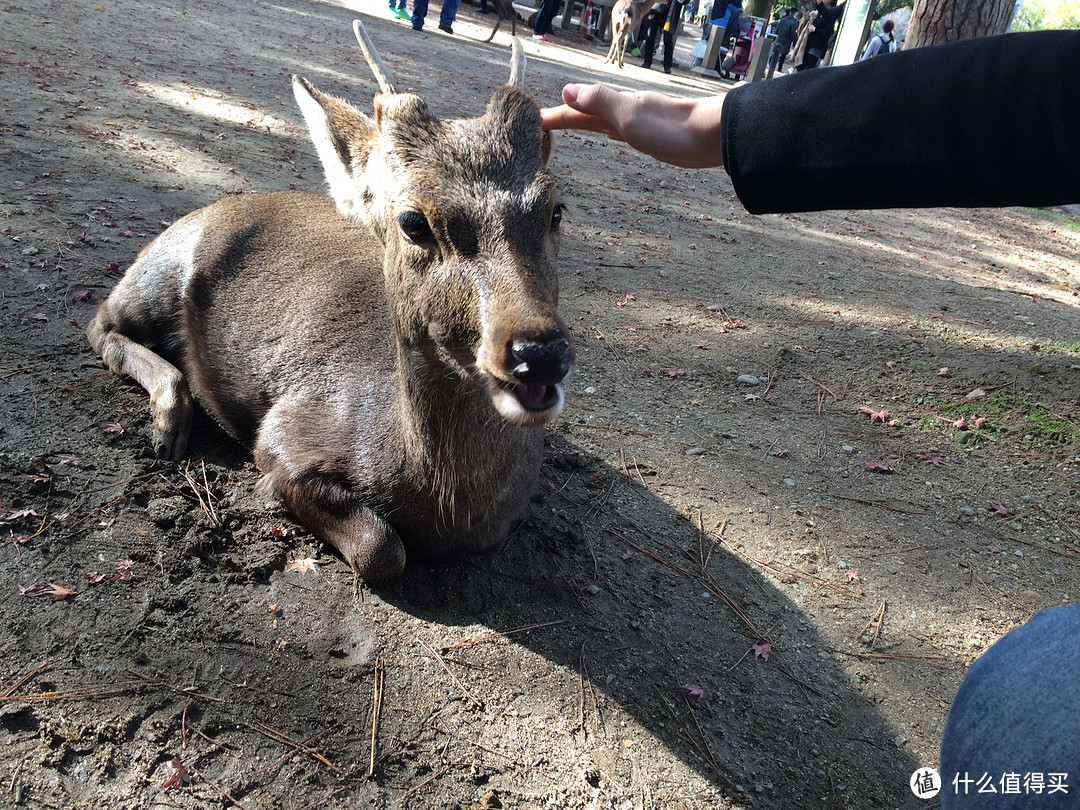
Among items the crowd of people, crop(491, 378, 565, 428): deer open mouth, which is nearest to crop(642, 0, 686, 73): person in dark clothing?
the crowd of people

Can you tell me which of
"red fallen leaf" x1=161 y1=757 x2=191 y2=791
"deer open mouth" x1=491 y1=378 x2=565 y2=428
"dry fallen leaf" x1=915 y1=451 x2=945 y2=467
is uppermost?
"deer open mouth" x1=491 y1=378 x2=565 y2=428

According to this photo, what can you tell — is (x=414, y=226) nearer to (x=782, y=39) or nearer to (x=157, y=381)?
(x=157, y=381)

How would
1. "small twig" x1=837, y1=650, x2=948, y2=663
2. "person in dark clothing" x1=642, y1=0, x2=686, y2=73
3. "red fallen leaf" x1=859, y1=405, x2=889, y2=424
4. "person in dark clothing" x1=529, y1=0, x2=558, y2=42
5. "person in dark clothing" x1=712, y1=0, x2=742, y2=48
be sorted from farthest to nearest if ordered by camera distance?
"person in dark clothing" x1=712, y1=0, x2=742, y2=48 < "person in dark clothing" x1=529, y1=0, x2=558, y2=42 < "person in dark clothing" x1=642, y1=0, x2=686, y2=73 < "red fallen leaf" x1=859, y1=405, x2=889, y2=424 < "small twig" x1=837, y1=650, x2=948, y2=663

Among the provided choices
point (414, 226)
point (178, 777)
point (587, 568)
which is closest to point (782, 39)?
point (587, 568)

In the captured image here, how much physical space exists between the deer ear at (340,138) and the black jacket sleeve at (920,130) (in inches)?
71.5

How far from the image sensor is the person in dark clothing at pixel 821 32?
2397cm

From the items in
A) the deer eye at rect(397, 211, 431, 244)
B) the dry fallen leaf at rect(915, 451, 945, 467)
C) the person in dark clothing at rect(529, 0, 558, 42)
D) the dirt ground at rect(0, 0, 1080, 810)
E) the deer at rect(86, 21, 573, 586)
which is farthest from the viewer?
the person in dark clothing at rect(529, 0, 558, 42)

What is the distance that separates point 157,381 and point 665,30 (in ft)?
77.4

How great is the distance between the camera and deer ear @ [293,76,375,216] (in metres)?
3.75

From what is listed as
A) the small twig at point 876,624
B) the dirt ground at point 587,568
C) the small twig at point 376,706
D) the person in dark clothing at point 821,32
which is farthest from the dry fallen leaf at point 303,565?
the person in dark clothing at point 821,32

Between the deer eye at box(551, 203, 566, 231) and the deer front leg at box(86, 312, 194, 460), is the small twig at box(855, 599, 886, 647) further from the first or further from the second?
the deer front leg at box(86, 312, 194, 460)

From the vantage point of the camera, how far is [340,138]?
378 cm

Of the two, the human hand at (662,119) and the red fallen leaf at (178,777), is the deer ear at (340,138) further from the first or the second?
the red fallen leaf at (178,777)

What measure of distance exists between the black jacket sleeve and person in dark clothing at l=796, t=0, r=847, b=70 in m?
24.3
